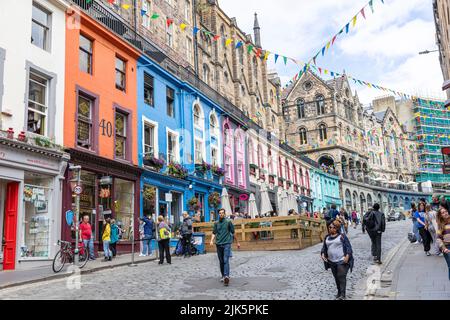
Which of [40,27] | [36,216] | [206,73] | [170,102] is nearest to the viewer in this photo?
[36,216]

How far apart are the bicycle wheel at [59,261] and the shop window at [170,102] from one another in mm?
12097

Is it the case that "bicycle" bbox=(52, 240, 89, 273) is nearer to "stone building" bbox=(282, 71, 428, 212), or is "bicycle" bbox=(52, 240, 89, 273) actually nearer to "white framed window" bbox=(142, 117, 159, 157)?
"white framed window" bbox=(142, 117, 159, 157)

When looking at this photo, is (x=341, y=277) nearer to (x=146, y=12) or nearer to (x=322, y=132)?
(x=146, y=12)

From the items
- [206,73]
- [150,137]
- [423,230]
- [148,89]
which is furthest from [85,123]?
[206,73]

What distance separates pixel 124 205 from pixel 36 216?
4.76m

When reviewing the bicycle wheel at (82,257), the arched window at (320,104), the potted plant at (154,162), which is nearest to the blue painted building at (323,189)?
the arched window at (320,104)

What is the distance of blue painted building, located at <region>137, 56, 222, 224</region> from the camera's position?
21.2 metres

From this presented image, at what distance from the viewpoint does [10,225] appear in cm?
1395

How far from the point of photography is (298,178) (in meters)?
45.8

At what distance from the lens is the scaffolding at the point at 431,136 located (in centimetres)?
8058

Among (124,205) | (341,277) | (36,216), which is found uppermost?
(124,205)

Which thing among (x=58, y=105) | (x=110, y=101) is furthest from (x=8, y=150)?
(x=110, y=101)

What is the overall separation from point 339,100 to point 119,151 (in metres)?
46.2

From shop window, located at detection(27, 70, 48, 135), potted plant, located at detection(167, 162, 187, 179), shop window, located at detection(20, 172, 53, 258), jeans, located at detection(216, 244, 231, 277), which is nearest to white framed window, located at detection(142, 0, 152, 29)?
potted plant, located at detection(167, 162, 187, 179)
